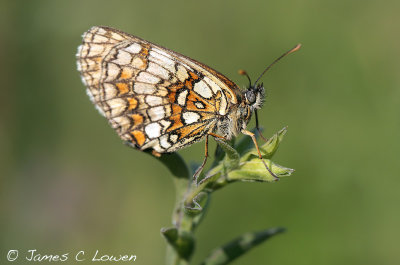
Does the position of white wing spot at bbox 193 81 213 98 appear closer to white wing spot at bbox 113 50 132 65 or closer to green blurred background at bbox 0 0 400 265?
white wing spot at bbox 113 50 132 65

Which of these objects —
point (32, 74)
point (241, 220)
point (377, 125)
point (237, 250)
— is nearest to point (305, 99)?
point (377, 125)

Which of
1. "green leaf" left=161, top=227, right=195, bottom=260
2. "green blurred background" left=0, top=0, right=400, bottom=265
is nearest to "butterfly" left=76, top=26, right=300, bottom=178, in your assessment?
"green leaf" left=161, top=227, right=195, bottom=260

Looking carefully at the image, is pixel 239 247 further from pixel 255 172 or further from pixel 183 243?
pixel 255 172

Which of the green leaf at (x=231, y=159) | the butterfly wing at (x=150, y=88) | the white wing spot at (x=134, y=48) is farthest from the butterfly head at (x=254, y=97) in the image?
the white wing spot at (x=134, y=48)

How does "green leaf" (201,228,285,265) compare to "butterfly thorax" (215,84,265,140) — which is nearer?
"green leaf" (201,228,285,265)

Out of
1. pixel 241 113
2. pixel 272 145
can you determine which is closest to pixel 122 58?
pixel 241 113

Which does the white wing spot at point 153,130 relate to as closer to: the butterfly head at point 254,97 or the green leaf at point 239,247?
the butterfly head at point 254,97
